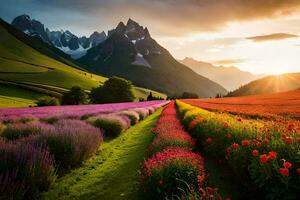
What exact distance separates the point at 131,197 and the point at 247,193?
3256mm

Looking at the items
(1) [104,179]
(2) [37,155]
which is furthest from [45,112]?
(2) [37,155]

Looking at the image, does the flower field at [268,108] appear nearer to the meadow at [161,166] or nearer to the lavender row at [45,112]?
the meadow at [161,166]

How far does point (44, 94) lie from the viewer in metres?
103

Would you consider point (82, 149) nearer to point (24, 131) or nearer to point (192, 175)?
point (24, 131)

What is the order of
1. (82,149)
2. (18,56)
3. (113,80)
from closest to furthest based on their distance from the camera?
(82,149) → (113,80) → (18,56)

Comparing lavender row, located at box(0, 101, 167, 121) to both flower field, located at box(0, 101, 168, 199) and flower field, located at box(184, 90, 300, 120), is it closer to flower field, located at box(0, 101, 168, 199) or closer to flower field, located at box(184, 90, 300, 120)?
flower field, located at box(0, 101, 168, 199)

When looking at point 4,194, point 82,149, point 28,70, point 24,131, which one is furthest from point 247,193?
point 28,70

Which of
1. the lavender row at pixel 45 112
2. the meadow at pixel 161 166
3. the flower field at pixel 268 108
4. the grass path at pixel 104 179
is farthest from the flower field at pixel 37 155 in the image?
the flower field at pixel 268 108

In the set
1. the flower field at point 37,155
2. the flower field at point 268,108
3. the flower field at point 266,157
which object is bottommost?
the flower field at point 37,155

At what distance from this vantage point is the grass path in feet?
29.5

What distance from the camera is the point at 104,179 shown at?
35.1 feet

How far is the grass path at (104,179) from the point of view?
354 inches

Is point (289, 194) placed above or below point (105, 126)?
above

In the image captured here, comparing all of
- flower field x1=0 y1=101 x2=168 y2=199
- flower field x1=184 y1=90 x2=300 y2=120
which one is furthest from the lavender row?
flower field x1=184 y1=90 x2=300 y2=120
